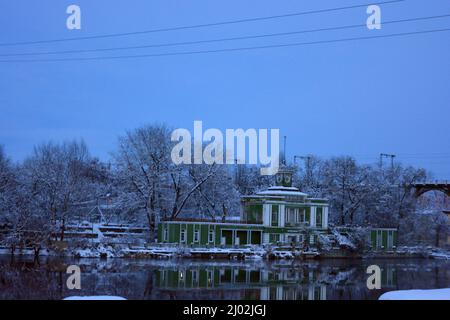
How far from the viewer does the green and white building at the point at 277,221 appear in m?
35.1

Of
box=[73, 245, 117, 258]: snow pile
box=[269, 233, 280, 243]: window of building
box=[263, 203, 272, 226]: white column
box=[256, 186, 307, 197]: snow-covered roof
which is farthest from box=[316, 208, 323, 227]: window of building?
box=[73, 245, 117, 258]: snow pile

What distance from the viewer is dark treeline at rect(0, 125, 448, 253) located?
3027 centimetres

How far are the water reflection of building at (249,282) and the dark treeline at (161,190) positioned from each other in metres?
8.75

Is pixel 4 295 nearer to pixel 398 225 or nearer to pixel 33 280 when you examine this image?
pixel 33 280

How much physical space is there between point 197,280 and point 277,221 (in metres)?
15.9

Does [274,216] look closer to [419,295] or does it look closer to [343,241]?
[343,241]

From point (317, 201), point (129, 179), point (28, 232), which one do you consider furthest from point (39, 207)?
point (317, 201)

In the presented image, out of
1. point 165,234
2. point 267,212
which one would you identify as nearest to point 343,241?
point 267,212

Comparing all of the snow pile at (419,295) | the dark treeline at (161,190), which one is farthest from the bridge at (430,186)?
the snow pile at (419,295)

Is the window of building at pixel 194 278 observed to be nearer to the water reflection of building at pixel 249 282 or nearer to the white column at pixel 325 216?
the water reflection of building at pixel 249 282

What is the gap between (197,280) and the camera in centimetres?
2039

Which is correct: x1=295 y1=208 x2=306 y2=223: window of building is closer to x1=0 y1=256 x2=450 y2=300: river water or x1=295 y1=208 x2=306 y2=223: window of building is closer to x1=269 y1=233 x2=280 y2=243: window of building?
x1=269 y1=233 x2=280 y2=243: window of building

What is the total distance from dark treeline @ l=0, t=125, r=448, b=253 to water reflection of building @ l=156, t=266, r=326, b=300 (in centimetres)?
875
